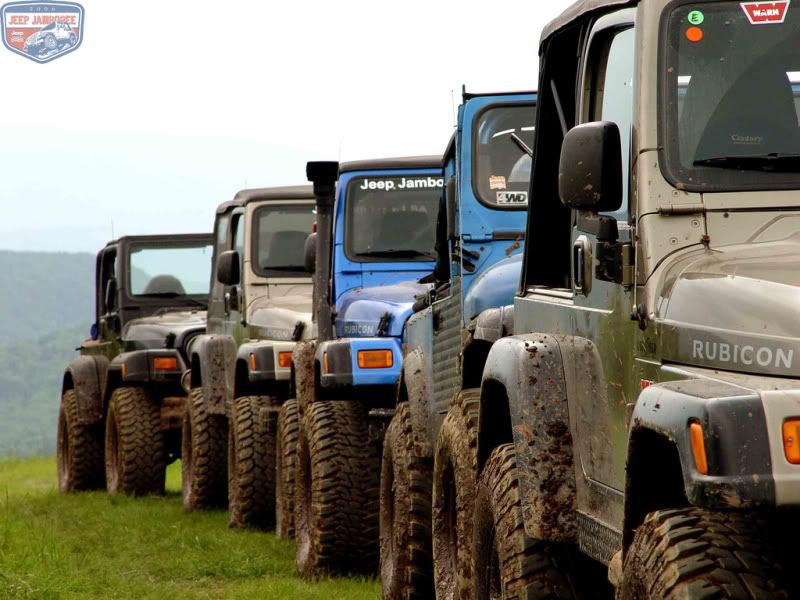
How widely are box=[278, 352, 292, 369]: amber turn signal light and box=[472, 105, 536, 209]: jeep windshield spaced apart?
3.76 meters

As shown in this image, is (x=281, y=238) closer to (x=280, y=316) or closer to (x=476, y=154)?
(x=280, y=316)

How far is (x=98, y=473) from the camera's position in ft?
57.0

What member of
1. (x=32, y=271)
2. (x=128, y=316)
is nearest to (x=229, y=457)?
(x=128, y=316)

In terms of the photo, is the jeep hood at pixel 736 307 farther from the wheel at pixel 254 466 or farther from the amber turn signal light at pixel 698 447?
the wheel at pixel 254 466

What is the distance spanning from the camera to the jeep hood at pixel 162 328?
16.0 m

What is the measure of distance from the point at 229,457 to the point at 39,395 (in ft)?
316

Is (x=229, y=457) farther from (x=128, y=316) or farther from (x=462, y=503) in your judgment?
(x=462, y=503)

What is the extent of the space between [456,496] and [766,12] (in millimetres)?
2426

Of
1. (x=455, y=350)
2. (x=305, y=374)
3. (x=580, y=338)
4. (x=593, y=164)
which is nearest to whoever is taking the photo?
(x=593, y=164)

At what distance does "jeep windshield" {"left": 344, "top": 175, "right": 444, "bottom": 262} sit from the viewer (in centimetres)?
1100

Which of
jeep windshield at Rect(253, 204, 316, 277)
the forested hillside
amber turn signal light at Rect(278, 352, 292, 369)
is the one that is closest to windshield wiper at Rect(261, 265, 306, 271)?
jeep windshield at Rect(253, 204, 316, 277)

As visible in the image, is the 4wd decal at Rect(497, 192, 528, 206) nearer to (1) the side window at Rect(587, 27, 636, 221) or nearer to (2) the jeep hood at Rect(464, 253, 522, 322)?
(2) the jeep hood at Rect(464, 253, 522, 322)

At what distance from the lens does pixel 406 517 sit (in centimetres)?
779

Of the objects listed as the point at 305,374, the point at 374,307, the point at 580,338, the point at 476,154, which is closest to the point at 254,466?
the point at 305,374
